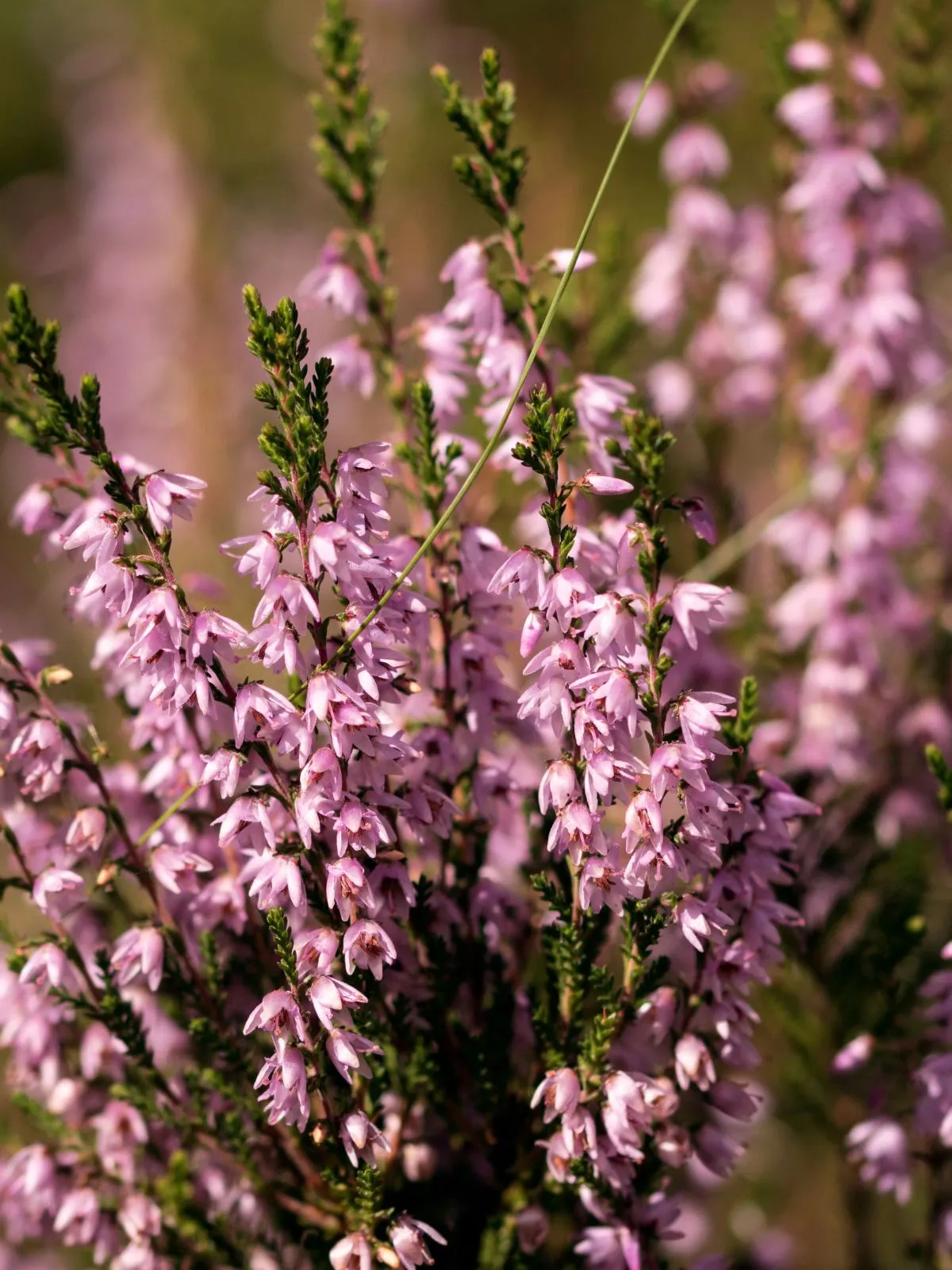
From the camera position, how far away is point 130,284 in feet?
24.2

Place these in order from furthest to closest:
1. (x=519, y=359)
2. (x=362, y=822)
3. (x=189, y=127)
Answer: (x=189, y=127)
(x=519, y=359)
(x=362, y=822)

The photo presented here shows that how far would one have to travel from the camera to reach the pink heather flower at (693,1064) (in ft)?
5.60

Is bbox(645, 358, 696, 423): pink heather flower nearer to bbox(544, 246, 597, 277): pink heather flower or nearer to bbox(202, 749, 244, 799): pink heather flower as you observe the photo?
bbox(544, 246, 597, 277): pink heather flower

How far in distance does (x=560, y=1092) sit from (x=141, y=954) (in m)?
0.65

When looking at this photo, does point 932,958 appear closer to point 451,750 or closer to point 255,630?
point 451,750

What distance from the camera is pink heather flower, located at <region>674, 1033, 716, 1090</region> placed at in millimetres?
1707

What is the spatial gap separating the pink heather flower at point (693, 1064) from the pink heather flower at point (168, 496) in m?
1.01

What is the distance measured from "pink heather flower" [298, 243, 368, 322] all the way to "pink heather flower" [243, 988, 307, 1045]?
48.2 inches

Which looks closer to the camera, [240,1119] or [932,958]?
[240,1119]

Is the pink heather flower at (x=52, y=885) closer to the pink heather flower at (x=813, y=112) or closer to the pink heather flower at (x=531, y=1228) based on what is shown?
the pink heather flower at (x=531, y=1228)

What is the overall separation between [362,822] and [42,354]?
2.48 ft

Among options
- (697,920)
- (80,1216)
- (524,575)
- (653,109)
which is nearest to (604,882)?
(697,920)

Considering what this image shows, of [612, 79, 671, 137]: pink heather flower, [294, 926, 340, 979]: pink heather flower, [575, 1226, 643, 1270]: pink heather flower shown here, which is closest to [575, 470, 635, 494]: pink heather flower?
[294, 926, 340, 979]: pink heather flower

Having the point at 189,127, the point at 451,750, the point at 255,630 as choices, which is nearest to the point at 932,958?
the point at 451,750
